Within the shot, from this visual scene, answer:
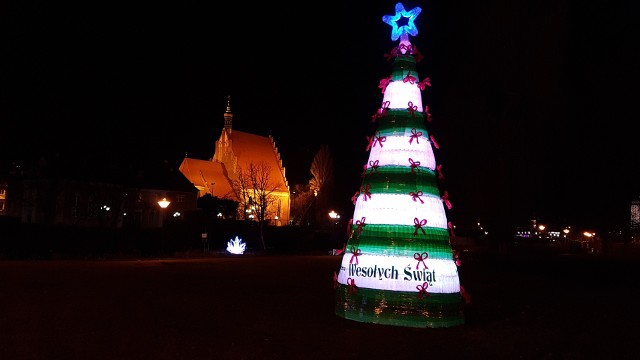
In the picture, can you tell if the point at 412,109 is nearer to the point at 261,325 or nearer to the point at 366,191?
the point at 366,191

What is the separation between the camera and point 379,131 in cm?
1202

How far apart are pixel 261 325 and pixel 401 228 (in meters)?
3.01

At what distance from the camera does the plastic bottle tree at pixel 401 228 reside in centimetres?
1070

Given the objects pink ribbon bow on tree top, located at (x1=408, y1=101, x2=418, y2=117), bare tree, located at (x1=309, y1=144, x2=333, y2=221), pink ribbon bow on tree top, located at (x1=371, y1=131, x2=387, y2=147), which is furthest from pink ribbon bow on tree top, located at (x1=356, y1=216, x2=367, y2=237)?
bare tree, located at (x1=309, y1=144, x2=333, y2=221)

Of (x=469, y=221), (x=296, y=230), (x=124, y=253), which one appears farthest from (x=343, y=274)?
(x=469, y=221)

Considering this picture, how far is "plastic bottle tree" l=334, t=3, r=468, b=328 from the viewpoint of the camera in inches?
421

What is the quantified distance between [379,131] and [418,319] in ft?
12.1

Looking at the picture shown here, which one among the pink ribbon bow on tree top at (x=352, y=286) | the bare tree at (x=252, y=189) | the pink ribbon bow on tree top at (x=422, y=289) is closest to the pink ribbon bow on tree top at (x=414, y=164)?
the pink ribbon bow on tree top at (x=422, y=289)

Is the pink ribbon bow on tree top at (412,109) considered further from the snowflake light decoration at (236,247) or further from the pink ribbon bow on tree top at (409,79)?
the snowflake light decoration at (236,247)

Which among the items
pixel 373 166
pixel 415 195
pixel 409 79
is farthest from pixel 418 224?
pixel 409 79

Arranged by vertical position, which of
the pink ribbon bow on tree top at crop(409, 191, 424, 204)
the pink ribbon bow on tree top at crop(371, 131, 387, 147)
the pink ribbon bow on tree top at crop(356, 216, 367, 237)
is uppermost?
the pink ribbon bow on tree top at crop(371, 131, 387, 147)

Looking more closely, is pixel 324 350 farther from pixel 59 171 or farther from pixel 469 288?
pixel 59 171

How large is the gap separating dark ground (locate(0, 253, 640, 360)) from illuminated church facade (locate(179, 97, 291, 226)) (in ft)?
198

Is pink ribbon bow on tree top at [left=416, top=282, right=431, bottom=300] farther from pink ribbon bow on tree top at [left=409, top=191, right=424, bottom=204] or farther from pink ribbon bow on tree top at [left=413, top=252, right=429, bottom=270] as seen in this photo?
pink ribbon bow on tree top at [left=409, top=191, right=424, bottom=204]
